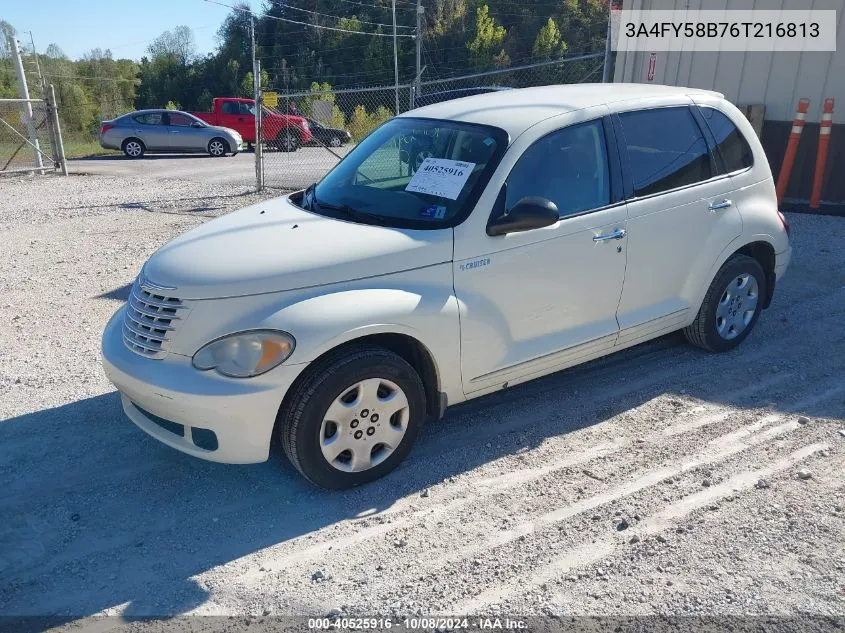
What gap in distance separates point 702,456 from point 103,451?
3.39m

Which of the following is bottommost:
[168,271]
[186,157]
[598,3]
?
[186,157]

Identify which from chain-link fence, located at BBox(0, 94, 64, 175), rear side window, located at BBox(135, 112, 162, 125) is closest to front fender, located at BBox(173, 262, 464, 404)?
chain-link fence, located at BBox(0, 94, 64, 175)

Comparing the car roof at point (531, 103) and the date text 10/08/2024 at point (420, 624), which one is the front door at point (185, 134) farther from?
the date text 10/08/2024 at point (420, 624)

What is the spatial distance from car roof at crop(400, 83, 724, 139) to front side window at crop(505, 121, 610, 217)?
0.15 m

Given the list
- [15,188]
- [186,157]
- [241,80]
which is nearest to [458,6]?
[241,80]

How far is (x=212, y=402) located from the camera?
3.40 metres

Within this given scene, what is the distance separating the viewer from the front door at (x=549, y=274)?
3984 millimetres

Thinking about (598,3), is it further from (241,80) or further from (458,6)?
(241,80)

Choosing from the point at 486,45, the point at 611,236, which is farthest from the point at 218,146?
the point at 486,45

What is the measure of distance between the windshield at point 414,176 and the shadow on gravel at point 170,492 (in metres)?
1.35

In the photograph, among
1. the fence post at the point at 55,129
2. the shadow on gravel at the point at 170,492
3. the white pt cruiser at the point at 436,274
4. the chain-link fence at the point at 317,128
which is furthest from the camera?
the fence post at the point at 55,129

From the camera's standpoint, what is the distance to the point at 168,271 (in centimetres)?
378

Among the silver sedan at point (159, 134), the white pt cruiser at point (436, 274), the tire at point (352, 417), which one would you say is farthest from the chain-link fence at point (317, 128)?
the tire at point (352, 417)

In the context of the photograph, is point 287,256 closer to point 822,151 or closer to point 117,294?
point 117,294
